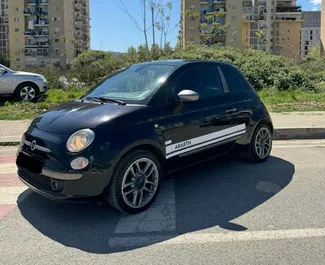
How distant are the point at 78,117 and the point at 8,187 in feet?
5.98

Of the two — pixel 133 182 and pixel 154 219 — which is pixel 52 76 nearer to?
pixel 133 182

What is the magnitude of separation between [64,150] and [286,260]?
7.56ft

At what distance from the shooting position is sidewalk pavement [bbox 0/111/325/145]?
316 inches

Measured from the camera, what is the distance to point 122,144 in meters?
3.71

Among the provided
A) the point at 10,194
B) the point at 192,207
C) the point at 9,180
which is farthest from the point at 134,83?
the point at 9,180

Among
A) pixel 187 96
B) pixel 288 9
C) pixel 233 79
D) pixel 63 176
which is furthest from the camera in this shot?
pixel 288 9

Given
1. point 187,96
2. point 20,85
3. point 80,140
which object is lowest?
point 80,140

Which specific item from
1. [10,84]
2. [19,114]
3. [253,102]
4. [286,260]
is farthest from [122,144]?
[10,84]

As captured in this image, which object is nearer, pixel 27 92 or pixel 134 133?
pixel 134 133

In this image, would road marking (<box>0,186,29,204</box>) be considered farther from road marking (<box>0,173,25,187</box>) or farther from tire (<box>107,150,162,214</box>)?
tire (<box>107,150,162,214</box>)

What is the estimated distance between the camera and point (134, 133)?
383 cm

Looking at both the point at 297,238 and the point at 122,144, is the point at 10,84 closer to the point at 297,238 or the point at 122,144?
the point at 122,144

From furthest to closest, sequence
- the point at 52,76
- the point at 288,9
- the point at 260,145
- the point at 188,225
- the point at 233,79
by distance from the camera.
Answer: the point at 288,9, the point at 52,76, the point at 260,145, the point at 233,79, the point at 188,225

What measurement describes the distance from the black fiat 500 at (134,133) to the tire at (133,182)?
0.01 metres
